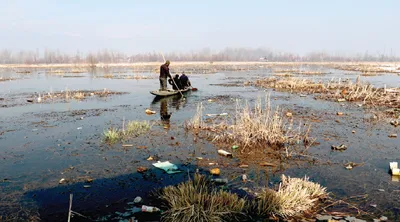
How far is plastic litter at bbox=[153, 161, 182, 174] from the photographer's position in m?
6.03

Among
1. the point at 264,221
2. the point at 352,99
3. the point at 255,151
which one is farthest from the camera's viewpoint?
the point at 352,99

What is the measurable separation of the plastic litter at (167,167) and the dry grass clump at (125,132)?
2367 millimetres

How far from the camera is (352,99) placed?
1580 centimetres

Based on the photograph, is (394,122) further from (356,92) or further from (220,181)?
(220,181)

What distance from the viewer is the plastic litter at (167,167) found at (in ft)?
19.8

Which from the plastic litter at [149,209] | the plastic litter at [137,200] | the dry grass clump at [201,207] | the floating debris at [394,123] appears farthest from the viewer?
the floating debris at [394,123]

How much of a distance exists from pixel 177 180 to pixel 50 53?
4859 inches

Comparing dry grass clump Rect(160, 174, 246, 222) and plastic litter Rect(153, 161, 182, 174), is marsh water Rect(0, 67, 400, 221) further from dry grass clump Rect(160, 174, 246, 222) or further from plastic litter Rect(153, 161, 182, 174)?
dry grass clump Rect(160, 174, 246, 222)

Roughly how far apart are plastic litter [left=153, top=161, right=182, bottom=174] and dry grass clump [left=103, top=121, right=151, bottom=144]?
2367 millimetres

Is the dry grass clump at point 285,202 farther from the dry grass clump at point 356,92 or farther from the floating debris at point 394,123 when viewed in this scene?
the dry grass clump at point 356,92

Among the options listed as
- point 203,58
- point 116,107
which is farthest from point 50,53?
point 116,107

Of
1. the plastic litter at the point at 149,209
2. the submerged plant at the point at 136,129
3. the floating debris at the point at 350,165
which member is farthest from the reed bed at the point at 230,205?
the submerged plant at the point at 136,129

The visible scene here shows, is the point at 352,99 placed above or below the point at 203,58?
below

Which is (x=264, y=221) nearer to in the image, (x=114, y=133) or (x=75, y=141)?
(x=114, y=133)
